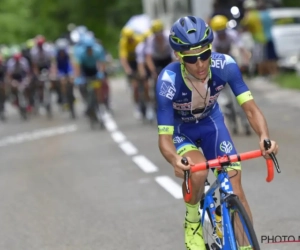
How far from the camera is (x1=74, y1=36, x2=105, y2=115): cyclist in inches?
774

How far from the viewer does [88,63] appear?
64.7 feet

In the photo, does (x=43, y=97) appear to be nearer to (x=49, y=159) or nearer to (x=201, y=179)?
(x=49, y=159)

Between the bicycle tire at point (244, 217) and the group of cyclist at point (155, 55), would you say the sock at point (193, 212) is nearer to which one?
the bicycle tire at point (244, 217)

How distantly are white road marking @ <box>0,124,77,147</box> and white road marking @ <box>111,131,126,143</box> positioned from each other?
1.98 meters

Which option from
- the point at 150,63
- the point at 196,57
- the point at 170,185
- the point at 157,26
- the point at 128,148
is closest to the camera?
the point at 196,57

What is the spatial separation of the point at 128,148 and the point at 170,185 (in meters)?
4.65

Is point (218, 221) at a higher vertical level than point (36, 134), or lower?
higher

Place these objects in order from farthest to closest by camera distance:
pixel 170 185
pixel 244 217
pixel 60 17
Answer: pixel 60 17 < pixel 170 185 < pixel 244 217

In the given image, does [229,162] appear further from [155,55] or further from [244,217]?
[155,55]

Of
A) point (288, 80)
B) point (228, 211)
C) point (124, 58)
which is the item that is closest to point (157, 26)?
point (124, 58)

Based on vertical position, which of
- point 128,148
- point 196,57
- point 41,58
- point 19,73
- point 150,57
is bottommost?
point 19,73

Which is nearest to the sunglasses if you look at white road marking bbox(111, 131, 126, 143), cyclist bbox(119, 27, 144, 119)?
white road marking bbox(111, 131, 126, 143)

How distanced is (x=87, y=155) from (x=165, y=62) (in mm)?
3398

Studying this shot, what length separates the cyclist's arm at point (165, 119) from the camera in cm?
599
